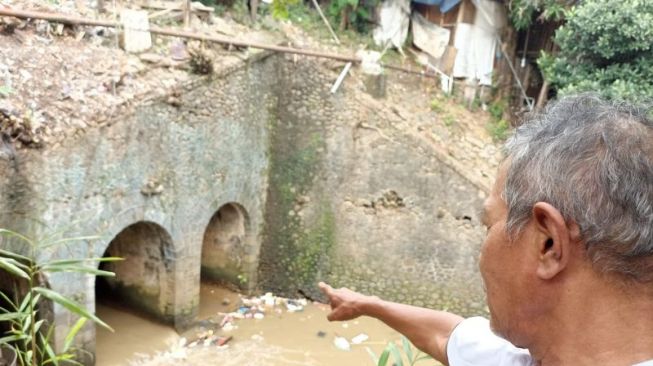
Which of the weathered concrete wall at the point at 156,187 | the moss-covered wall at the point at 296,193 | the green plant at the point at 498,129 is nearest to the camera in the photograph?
the weathered concrete wall at the point at 156,187

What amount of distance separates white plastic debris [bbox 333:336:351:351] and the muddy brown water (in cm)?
6

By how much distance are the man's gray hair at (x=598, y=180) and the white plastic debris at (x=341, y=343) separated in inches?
275

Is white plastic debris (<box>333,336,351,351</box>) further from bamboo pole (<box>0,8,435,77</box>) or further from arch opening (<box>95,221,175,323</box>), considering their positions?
bamboo pole (<box>0,8,435,77</box>)

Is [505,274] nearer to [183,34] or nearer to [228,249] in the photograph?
[183,34]

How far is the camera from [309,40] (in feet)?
29.6

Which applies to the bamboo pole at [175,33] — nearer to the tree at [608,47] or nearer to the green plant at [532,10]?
the green plant at [532,10]

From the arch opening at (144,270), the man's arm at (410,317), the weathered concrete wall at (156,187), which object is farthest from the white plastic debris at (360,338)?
the man's arm at (410,317)

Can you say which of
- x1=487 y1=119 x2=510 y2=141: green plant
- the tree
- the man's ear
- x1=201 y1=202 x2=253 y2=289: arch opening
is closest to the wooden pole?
x1=487 y1=119 x2=510 y2=141: green plant

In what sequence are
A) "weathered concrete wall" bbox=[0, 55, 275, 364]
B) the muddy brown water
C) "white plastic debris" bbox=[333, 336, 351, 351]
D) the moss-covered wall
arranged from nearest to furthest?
1. "weathered concrete wall" bbox=[0, 55, 275, 364]
2. the muddy brown water
3. "white plastic debris" bbox=[333, 336, 351, 351]
4. the moss-covered wall

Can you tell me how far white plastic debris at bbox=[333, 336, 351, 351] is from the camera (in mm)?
7657

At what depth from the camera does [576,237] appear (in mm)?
930

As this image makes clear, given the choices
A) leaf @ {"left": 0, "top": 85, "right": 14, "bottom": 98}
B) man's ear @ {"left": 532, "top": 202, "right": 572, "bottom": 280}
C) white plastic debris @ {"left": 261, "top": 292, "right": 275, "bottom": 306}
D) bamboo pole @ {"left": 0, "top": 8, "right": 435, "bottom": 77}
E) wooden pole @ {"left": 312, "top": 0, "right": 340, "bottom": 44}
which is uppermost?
wooden pole @ {"left": 312, "top": 0, "right": 340, "bottom": 44}

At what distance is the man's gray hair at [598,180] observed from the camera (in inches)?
35.5

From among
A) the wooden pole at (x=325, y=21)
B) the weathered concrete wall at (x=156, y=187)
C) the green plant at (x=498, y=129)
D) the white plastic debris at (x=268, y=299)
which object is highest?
the wooden pole at (x=325, y=21)
